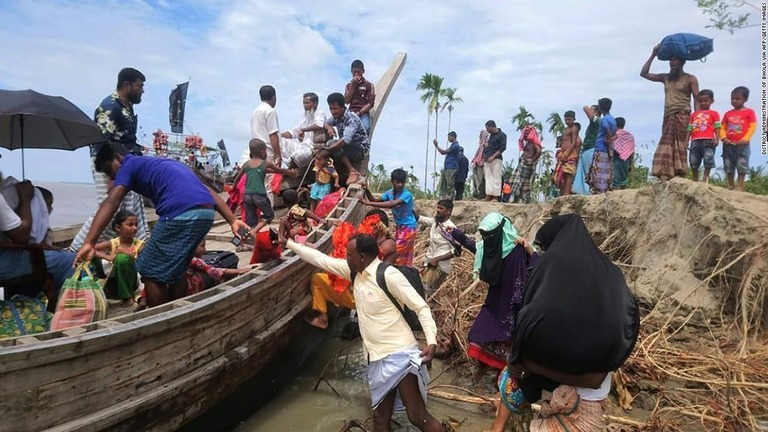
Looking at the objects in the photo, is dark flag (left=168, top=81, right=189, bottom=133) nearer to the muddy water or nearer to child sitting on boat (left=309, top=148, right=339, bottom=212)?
child sitting on boat (left=309, top=148, right=339, bottom=212)

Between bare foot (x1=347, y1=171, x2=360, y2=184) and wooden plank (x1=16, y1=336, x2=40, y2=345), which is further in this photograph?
bare foot (x1=347, y1=171, x2=360, y2=184)

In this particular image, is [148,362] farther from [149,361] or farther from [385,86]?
[385,86]

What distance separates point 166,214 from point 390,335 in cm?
157

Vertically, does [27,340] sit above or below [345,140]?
below

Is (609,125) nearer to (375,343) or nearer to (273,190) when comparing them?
(273,190)

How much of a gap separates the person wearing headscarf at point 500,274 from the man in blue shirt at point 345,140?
121 inches

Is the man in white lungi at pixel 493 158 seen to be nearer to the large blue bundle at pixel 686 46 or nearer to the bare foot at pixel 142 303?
the large blue bundle at pixel 686 46

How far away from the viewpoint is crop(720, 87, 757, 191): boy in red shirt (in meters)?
5.80

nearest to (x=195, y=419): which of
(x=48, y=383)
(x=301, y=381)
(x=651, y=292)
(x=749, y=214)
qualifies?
(x=48, y=383)

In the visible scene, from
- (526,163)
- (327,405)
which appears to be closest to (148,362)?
(327,405)

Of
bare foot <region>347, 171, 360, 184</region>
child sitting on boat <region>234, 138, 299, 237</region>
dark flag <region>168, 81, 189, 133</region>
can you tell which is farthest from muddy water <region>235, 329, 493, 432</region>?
dark flag <region>168, 81, 189, 133</region>

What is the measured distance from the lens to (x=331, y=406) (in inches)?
163

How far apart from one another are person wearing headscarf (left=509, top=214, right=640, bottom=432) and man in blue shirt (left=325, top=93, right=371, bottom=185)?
14.6ft

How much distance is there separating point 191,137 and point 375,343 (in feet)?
62.4
